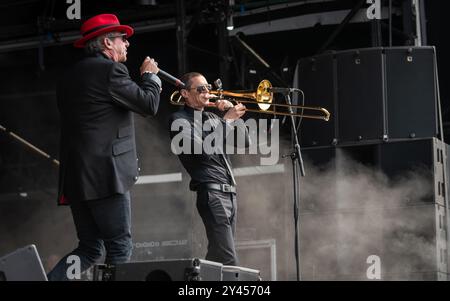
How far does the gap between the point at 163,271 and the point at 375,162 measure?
11.1ft

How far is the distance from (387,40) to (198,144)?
369 cm

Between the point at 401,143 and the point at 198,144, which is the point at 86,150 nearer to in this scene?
the point at 198,144

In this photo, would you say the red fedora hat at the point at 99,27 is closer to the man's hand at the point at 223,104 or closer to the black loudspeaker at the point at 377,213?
the man's hand at the point at 223,104

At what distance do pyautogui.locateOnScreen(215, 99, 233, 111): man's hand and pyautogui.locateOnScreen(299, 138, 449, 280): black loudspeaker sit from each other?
3.65 ft

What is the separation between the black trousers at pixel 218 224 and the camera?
19.9 ft

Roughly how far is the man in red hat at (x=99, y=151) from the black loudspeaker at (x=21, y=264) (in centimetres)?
61

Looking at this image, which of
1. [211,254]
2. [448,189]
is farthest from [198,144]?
[448,189]

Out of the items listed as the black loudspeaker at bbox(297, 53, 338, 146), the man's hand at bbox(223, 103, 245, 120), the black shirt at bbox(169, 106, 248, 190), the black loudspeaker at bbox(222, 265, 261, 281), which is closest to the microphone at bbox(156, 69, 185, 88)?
the black shirt at bbox(169, 106, 248, 190)

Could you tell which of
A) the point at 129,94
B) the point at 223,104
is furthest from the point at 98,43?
the point at 223,104

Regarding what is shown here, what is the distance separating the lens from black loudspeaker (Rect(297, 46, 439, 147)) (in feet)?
24.0

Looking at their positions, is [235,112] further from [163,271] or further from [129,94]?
[163,271]

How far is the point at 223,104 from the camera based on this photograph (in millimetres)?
6688

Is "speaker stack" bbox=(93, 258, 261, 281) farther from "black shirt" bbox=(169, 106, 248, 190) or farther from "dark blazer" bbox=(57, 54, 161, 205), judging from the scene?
"black shirt" bbox=(169, 106, 248, 190)
